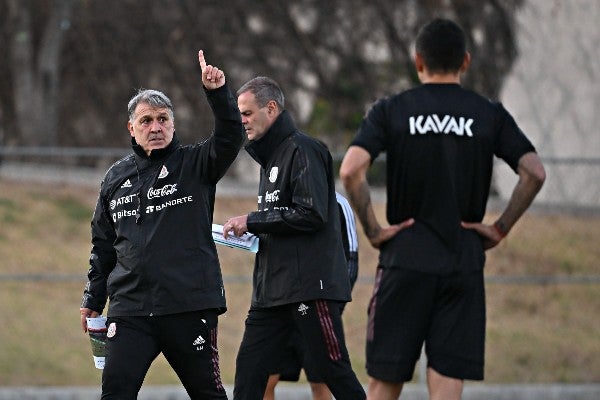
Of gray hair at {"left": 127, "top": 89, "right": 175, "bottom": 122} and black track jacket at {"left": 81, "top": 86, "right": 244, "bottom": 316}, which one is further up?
gray hair at {"left": 127, "top": 89, "right": 175, "bottom": 122}

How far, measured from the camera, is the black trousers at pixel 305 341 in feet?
24.8

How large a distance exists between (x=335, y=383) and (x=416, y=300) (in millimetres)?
798

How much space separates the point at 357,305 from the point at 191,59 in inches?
234

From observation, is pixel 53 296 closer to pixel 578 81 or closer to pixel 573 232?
pixel 573 232

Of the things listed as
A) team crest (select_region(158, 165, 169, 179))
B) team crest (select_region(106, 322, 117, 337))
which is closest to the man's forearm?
team crest (select_region(158, 165, 169, 179))

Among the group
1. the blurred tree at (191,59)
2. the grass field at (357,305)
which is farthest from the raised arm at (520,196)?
the blurred tree at (191,59)

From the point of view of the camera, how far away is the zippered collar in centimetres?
773

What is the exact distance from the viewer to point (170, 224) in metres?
7.30

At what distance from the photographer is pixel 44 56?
1834cm

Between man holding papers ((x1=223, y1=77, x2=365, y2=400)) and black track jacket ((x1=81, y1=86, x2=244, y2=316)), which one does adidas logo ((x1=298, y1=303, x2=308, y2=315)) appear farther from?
black track jacket ((x1=81, y1=86, x2=244, y2=316))

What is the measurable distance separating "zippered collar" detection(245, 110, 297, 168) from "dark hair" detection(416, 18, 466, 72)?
95cm

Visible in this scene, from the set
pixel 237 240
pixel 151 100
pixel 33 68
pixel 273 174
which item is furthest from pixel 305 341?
pixel 33 68

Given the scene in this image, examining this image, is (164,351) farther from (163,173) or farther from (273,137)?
(273,137)

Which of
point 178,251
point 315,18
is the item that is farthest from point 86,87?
point 178,251
